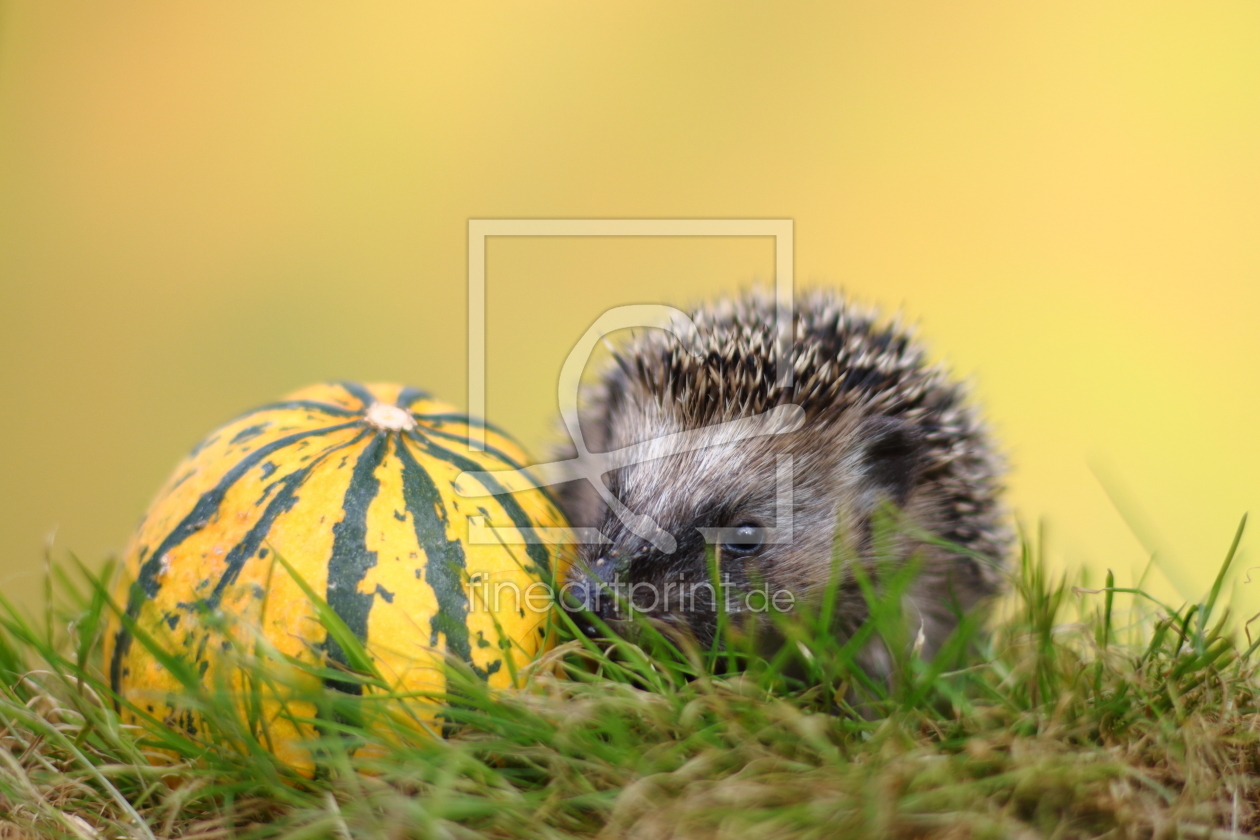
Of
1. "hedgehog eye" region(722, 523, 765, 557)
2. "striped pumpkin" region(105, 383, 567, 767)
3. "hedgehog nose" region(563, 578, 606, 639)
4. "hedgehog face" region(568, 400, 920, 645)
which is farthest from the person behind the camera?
"hedgehog eye" region(722, 523, 765, 557)

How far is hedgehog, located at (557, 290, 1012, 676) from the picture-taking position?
2.16 meters

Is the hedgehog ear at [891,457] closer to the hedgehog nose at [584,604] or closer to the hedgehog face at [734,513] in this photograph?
the hedgehog face at [734,513]

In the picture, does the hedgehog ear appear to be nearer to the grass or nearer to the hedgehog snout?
the grass

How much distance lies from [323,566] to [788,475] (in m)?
1.14

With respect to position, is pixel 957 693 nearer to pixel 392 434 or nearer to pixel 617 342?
pixel 392 434

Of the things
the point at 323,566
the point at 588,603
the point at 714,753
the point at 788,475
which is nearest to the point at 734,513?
the point at 788,475

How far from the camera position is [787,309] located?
2.73 meters

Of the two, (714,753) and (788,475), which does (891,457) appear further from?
(714,753)

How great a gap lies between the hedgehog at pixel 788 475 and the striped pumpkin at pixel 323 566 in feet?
0.85

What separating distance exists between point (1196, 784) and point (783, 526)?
3.36ft

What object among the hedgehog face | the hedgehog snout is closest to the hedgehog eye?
the hedgehog face

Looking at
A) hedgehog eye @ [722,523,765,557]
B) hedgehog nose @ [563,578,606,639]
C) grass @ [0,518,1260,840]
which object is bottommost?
grass @ [0,518,1260,840]

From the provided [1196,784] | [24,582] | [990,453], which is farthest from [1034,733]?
[24,582]

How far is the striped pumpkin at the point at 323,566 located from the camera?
1.75 metres
